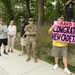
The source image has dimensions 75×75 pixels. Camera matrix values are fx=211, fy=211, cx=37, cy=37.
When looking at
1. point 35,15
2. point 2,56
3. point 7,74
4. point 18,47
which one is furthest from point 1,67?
point 35,15

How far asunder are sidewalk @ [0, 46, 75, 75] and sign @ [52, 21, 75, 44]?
3.79ft

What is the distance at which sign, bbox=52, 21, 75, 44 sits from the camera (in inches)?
296

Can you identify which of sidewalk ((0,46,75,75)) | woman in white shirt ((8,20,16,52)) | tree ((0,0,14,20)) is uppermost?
tree ((0,0,14,20))

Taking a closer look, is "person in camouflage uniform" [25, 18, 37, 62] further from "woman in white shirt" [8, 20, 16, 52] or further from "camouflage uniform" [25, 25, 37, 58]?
"woman in white shirt" [8, 20, 16, 52]

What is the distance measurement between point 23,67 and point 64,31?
211 centimetres

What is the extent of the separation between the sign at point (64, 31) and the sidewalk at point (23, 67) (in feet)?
3.79

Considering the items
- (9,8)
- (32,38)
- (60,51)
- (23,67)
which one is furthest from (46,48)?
(9,8)

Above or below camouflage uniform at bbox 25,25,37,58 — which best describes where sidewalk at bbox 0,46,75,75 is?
below

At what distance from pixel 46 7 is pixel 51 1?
38.2 inches

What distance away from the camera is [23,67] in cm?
816

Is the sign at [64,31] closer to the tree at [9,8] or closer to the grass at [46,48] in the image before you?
the grass at [46,48]

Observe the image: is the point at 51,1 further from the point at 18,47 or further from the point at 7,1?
the point at 18,47

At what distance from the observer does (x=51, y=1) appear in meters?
24.2

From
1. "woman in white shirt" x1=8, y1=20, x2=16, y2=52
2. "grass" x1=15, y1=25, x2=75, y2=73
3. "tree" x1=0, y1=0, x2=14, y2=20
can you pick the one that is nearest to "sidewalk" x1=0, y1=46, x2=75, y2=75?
"grass" x1=15, y1=25, x2=75, y2=73
